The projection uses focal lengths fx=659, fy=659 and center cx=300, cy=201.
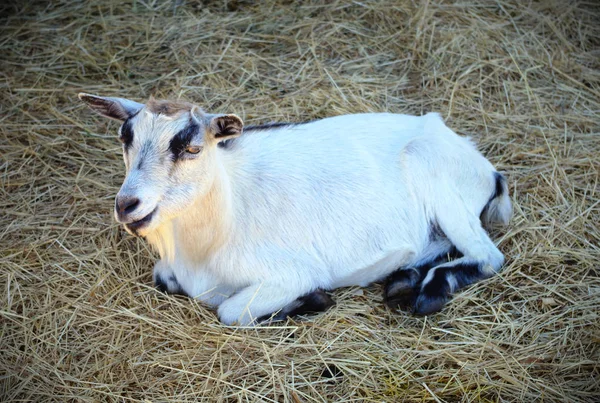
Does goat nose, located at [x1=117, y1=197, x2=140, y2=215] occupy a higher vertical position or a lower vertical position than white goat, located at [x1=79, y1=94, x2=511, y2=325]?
higher

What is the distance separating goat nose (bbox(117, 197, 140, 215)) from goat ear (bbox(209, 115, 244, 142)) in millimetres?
586

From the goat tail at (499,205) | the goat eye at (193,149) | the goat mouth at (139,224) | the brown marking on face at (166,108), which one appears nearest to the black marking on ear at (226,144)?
the brown marking on face at (166,108)

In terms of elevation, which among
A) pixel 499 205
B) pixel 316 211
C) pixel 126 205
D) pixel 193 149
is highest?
pixel 193 149

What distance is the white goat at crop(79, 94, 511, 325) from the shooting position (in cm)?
386

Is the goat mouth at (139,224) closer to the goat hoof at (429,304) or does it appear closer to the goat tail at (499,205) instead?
the goat hoof at (429,304)

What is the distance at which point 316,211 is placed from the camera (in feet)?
13.9

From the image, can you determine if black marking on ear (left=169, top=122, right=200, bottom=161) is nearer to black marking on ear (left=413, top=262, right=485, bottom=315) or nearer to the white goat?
the white goat

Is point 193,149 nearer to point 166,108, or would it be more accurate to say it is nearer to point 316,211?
point 166,108

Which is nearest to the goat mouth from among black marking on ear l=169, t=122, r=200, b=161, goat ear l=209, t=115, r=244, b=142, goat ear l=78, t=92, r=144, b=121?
black marking on ear l=169, t=122, r=200, b=161

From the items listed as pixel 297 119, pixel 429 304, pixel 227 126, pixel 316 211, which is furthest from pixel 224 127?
pixel 297 119

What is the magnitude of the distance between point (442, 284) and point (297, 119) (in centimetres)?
212

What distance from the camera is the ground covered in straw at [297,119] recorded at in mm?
3635

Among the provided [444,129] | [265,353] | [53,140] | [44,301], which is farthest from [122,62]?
[265,353]

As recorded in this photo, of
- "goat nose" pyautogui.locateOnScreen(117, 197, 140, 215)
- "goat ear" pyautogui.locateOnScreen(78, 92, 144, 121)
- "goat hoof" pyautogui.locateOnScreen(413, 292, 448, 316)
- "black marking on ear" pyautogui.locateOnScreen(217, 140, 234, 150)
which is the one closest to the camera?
"goat nose" pyautogui.locateOnScreen(117, 197, 140, 215)
